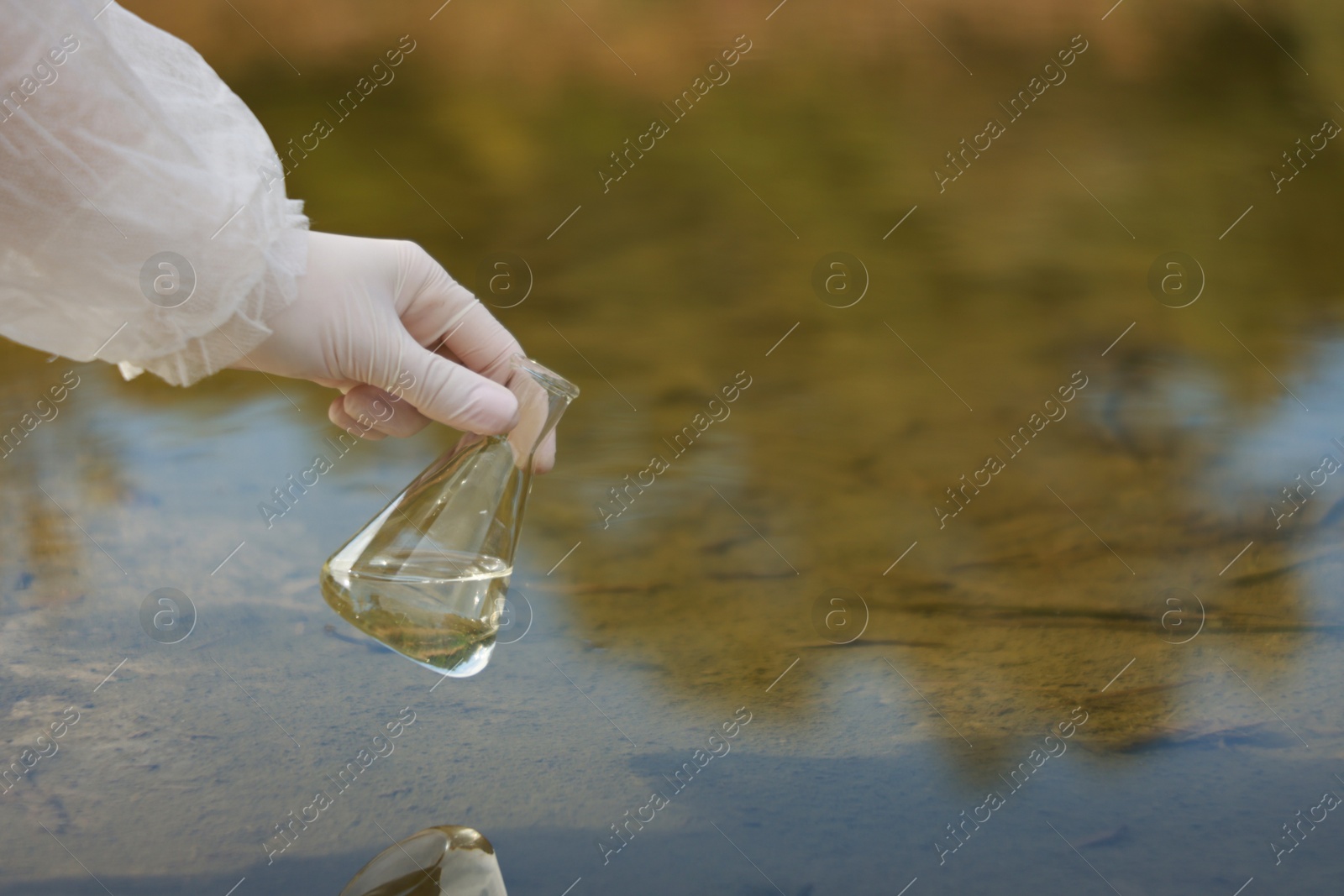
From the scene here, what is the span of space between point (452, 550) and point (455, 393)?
11cm

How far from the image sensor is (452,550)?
70cm

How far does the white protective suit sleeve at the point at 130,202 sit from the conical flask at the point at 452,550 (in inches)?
5.9

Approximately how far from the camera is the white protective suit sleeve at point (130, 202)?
584 millimetres

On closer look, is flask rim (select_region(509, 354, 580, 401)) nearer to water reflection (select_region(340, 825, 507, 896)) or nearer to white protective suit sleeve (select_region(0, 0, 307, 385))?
white protective suit sleeve (select_region(0, 0, 307, 385))

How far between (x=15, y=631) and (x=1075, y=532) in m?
1.05

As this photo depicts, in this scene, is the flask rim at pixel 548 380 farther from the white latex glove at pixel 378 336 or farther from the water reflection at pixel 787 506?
the water reflection at pixel 787 506

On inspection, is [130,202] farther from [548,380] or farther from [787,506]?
[787,506]

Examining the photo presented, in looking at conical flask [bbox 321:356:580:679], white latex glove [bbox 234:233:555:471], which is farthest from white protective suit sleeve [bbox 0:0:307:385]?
conical flask [bbox 321:356:580:679]

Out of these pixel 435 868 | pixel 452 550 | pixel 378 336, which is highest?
pixel 378 336

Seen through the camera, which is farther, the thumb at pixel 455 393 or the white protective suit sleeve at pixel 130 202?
the thumb at pixel 455 393

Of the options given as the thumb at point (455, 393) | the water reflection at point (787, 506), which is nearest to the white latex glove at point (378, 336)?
the thumb at point (455, 393)

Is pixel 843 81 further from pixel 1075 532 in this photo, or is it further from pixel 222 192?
pixel 222 192

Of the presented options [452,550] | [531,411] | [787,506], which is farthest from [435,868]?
[787,506]

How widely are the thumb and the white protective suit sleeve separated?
9 cm
